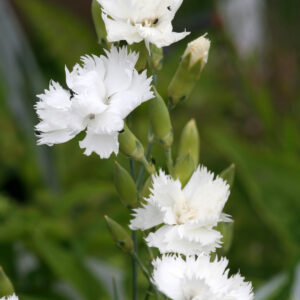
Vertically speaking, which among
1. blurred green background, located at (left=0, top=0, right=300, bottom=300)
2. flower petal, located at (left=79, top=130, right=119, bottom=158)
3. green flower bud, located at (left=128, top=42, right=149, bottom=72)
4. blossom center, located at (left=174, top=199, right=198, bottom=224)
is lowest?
blurred green background, located at (left=0, top=0, right=300, bottom=300)

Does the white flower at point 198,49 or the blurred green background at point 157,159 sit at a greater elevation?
the white flower at point 198,49

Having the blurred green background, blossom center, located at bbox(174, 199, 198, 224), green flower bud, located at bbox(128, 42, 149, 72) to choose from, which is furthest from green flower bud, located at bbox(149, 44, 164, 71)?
the blurred green background

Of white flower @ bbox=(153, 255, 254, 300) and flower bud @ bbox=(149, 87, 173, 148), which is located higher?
flower bud @ bbox=(149, 87, 173, 148)

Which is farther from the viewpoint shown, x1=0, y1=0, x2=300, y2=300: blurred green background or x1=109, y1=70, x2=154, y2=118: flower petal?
x1=0, y1=0, x2=300, y2=300: blurred green background

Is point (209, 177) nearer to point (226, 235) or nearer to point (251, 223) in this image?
point (226, 235)

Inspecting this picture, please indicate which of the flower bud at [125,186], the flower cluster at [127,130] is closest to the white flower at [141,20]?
the flower cluster at [127,130]

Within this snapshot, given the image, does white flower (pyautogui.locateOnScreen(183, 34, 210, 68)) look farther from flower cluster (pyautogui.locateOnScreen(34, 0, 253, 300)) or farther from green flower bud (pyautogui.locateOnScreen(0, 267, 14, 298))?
green flower bud (pyautogui.locateOnScreen(0, 267, 14, 298))

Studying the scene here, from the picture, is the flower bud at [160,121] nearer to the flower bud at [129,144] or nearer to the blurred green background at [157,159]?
the flower bud at [129,144]
